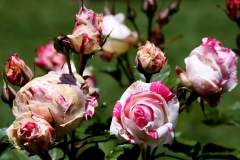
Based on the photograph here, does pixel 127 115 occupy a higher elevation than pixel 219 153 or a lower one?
higher

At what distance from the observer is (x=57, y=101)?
2.17ft

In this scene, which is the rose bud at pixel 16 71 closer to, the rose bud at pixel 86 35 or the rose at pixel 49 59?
the rose bud at pixel 86 35

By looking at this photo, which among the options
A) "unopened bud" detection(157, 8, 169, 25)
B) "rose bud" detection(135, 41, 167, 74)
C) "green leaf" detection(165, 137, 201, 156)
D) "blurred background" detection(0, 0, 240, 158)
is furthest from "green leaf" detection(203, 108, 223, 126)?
"blurred background" detection(0, 0, 240, 158)

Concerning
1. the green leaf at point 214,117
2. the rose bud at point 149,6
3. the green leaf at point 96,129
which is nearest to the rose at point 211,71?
the green leaf at point 96,129

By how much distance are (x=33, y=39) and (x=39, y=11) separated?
80 centimetres

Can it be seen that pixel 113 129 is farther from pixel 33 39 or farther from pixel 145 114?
pixel 33 39

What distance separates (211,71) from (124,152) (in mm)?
159

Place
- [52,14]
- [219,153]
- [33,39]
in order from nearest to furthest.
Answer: [219,153] < [33,39] < [52,14]

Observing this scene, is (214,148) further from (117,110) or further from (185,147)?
(117,110)

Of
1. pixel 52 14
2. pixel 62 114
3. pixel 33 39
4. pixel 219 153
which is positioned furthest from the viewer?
pixel 52 14

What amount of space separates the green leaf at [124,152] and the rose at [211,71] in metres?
0.11

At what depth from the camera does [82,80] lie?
0.71 m

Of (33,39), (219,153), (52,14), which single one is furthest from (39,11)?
(219,153)

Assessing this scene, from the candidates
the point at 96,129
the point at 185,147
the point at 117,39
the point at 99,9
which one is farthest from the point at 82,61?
the point at 99,9
